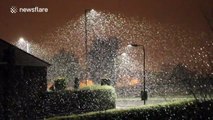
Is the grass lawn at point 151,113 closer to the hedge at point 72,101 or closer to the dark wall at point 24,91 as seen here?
the dark wall at point 24,91

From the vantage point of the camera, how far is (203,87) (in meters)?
10.3

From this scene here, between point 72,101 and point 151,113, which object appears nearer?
point 151,113

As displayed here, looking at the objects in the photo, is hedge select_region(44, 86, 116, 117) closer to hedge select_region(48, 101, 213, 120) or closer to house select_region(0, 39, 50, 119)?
house select_region(0, 39, 50, 119)

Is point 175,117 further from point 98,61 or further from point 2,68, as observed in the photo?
point 98,61

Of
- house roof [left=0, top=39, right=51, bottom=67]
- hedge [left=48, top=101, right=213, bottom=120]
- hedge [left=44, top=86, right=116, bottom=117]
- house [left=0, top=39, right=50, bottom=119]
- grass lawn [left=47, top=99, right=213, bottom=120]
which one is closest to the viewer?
hedge [left=48, top=101, right=213, bottom=120]

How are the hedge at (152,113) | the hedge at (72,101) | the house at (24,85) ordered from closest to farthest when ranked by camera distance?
the hedge at (152,113) < the house at (24,85) < the hedge at (72,101)

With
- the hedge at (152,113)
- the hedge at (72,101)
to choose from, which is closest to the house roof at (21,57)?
the hedge at (72,101)

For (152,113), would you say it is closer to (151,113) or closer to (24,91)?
(151,113)

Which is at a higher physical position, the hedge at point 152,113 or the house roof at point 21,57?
the house roof at point 21,57

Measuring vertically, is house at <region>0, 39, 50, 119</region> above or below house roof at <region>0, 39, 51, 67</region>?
→ below

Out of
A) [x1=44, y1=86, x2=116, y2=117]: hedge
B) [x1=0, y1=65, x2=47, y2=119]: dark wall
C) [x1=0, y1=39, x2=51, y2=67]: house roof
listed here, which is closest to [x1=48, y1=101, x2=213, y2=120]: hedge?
[x1=0, y1=65, x2=47, y2=119]: dark wall

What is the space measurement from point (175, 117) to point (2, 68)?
559 inches

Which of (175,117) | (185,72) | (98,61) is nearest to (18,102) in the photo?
(175,117)

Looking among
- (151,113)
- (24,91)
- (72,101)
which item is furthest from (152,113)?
(24,91)
